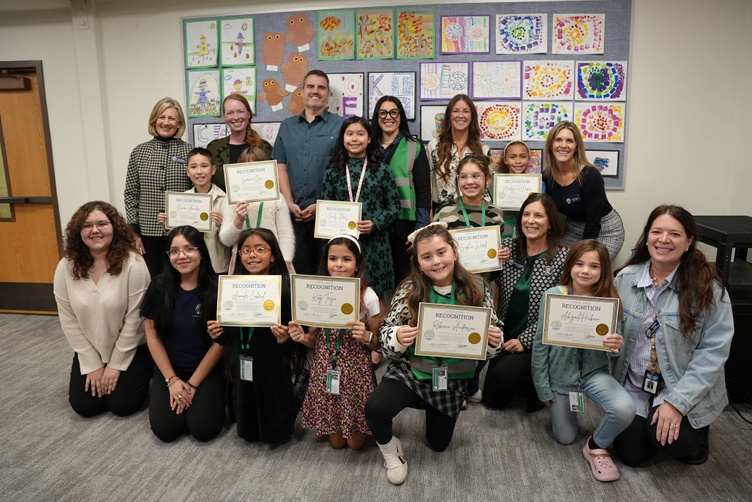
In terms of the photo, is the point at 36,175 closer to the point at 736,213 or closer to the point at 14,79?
the point at 14,79

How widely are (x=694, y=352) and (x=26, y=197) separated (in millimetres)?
5132

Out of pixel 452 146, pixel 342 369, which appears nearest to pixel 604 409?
pixel 342 369

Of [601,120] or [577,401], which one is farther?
[601,120]

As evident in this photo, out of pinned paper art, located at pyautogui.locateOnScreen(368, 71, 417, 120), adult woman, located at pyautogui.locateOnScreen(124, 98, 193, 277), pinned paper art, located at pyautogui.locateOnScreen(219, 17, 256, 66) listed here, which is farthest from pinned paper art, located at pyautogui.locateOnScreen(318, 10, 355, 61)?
adult woman, located at pyautogui.locateOnScreen(124, 98, 193, 277)

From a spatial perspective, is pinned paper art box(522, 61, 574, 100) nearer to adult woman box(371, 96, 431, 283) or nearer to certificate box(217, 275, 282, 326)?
adult woman box(371, 96, 431, 283)

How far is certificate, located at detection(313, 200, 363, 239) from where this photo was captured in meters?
3.00

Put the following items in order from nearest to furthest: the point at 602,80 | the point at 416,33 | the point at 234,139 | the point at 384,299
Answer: the point at 384,299
the point at 234,139
the point at 602,80
the point at 416,33

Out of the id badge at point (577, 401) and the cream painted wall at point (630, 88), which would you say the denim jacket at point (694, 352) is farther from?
the cream painted wall at point (630, 88)

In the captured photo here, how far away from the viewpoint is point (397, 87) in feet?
12.9

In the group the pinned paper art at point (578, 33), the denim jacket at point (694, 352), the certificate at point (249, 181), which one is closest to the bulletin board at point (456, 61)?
the pinned paper art at point (578, 33)

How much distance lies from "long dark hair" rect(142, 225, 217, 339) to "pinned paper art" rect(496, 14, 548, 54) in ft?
8.62

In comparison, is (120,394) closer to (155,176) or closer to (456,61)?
(155,176)

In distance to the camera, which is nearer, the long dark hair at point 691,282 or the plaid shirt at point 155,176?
the long dark hair at point 691,282

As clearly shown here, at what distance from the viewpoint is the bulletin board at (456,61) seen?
3.75m
